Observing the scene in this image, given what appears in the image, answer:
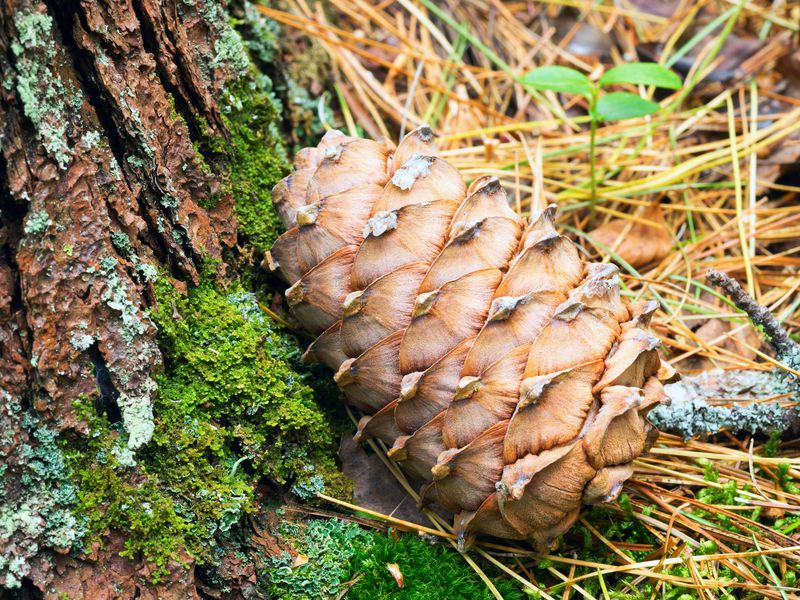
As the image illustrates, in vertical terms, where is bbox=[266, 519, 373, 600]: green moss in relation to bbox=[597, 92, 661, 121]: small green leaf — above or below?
below

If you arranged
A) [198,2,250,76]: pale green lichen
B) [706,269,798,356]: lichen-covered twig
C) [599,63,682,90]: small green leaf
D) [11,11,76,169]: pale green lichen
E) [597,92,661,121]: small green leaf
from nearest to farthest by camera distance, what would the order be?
[11,11,76,169]: pale green lichen
[706,269,798,356]: lichen-covered twig
[198,2,250,76]: pale green lichen
[599,63,682,90]: small green leaf
[597,92,661,121]: small green leaf

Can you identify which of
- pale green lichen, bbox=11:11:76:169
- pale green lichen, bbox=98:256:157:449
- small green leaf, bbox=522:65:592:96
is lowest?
small green leaf, bbox=522:65:592:96

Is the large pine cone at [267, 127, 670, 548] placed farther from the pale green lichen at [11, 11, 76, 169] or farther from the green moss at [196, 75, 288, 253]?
the pale green lichen at [11, 11, 76, 169]

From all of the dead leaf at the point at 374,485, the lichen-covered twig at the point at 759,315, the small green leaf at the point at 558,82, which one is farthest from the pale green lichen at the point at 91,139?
the lichen-covered twig at the point at 759,315

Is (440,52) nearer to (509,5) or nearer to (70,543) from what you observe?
(509,5)

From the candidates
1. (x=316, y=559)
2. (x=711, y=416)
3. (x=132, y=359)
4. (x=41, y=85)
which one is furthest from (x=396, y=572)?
(x=41, y=85)

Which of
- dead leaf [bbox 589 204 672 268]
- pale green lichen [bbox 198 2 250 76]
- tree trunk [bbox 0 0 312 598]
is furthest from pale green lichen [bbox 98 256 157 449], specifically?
dead leaf [bbox 589 204 672 268]

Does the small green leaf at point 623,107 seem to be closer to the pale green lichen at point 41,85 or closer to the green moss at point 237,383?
the green moss at point 237,383

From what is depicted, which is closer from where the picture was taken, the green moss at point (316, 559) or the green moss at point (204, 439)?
the green moss at point (204, 439)
